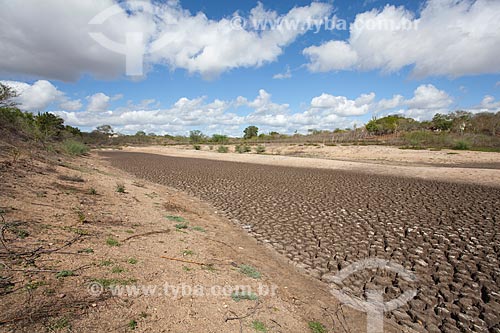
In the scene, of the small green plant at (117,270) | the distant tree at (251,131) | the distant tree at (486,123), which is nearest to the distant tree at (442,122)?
the distant tree at (486,123)

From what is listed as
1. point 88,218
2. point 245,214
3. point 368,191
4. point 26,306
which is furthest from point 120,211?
point 368,191

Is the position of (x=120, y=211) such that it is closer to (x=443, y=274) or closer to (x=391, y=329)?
(x=391, y=329)

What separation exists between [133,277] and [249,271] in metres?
1.94

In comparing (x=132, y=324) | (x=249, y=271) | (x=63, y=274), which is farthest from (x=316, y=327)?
(x=63, y=274)

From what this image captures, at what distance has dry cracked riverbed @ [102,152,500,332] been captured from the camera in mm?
4031

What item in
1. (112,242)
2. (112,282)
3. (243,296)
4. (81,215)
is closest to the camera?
(112,282)

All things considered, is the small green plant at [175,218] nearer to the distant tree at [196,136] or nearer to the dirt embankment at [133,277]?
the dirt embankment at [133,277]

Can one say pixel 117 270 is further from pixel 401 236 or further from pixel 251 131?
pixel 251 131

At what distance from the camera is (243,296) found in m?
3.77

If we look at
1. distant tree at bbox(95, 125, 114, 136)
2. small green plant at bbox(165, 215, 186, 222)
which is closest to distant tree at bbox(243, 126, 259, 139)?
distant tree at bbox(95, 125, 114, 136)

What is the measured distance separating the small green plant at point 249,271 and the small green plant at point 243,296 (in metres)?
0.64

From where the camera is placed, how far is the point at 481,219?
783 centimetres

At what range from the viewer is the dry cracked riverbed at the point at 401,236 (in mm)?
4031

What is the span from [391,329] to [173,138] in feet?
391
